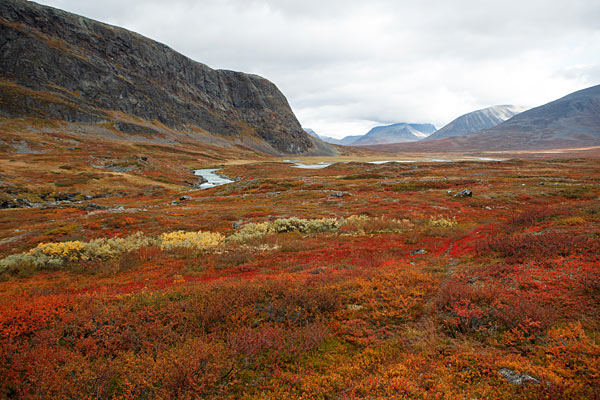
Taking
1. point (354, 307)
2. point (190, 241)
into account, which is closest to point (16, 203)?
point (190, 241)

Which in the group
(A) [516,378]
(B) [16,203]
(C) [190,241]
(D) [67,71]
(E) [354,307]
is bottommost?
(C) [190,241]

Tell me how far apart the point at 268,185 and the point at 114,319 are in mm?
51564

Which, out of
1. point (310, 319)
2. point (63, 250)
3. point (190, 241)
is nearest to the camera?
point (310, 319)

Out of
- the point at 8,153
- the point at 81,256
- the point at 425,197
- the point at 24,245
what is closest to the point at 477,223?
the point at 425,197

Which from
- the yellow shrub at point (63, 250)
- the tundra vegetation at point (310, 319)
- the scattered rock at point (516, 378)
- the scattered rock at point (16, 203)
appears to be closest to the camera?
the scattered rock at point (516, 378)

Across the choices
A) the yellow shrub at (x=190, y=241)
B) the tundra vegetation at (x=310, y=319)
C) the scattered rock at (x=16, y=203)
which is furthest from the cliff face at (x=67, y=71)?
the tundra vegetation at (x=310, y=319)

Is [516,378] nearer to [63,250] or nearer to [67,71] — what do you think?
[63,250]

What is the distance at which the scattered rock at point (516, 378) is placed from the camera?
4909mm

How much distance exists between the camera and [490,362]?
5.62 meters

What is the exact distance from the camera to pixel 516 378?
5.09 m

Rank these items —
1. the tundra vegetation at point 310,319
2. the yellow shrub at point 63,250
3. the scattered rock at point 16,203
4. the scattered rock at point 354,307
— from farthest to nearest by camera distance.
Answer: the scattered rock at point 16,203 < the yellow shrub at point 63,250 < the scattered rock at point 354,307 < the tundra vegetation at point 310,319

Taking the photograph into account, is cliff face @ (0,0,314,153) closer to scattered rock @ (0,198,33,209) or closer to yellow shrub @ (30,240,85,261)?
scattered rock @ (0,198,33,209)

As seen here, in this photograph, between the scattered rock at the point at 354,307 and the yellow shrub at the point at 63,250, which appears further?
the yellow shrub at the point at 63,250

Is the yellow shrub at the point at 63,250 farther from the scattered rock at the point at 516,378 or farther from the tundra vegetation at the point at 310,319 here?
the scattered rock at the point at 516,378
